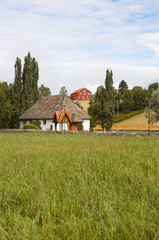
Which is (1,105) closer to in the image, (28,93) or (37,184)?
(28,93)

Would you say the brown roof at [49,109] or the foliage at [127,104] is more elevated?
the foliage at [127,104]

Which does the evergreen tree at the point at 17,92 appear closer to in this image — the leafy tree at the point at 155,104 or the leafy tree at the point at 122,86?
the leafy tree at the point at 155,104

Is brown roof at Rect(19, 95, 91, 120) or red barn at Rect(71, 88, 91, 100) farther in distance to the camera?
red barn at Rect(71, 88, 91, 100)

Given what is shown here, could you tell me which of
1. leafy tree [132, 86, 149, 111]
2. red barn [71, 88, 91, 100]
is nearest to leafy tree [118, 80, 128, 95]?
leafy tree [132, 86, 149, 111]

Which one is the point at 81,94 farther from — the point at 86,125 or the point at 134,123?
the point at 86,125

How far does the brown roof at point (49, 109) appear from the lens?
55938 mm

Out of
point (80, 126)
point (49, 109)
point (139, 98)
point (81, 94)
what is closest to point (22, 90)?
point (49, 109)

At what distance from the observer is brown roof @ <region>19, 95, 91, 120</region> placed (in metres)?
55.9

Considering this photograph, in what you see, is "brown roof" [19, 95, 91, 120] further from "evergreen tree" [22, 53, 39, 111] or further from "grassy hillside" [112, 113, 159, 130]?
"grassy hillside" [112, 113, 159, 130]

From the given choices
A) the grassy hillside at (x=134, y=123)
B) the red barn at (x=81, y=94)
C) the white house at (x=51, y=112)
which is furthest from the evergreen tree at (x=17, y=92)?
the red barn at (x=81, y=94)

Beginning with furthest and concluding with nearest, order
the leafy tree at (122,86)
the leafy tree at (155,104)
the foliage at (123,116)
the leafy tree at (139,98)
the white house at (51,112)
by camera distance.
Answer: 1. the leafy tree at (122,86)
2. the leafy tree at (139,98)
3. the foliage at (123,116)
4. the leafy tree at (155,104)
5. the white house at (51,112)

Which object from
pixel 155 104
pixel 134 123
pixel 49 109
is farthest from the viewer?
pixel 134 123

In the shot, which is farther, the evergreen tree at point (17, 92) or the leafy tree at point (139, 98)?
the leafy tree at point (139, 98)

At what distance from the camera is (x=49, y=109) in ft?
188
